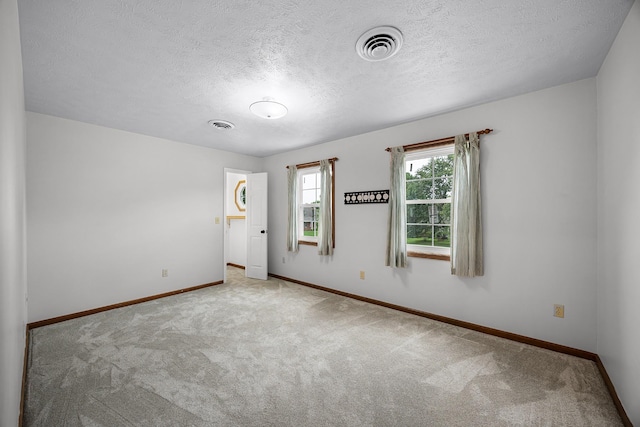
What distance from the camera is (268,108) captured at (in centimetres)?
280

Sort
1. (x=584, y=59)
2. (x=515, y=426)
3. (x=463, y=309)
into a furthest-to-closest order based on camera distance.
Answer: (x=463, y=309) < (x=584, y=59) < (x=515, y=426)

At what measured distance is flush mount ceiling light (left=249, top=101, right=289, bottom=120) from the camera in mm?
2732

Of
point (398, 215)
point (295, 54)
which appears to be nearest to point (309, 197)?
point (398, 215)

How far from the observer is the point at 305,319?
10.9ft

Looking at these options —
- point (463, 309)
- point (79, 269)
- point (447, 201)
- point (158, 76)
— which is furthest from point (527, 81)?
point (79, 269)

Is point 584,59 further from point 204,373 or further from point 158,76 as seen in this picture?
point 204,373

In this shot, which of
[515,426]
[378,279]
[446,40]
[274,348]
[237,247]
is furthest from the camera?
[237,247]

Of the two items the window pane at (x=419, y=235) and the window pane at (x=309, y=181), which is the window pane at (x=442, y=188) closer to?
the window pane at (x=419, y=235)

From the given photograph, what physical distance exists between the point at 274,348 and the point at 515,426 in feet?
6.24

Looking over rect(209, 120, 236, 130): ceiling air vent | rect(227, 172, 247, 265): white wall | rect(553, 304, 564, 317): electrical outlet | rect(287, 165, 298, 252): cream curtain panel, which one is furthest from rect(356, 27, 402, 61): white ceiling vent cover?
rect(227, 172, 247, 265): white wall

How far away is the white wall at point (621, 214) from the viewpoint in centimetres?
160

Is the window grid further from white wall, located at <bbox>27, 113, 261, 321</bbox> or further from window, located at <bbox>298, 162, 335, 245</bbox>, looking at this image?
Answer: white wall, located at <bbox>27, 113, 261, 321</bbox>

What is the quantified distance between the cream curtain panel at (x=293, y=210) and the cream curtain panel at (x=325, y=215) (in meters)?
0.66

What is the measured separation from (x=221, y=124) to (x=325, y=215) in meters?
2.05
